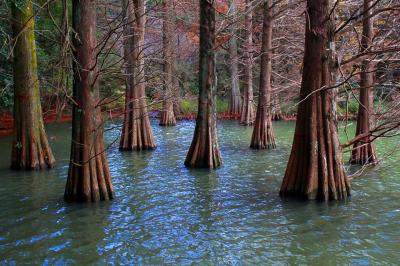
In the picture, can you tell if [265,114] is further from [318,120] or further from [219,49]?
[219,49]

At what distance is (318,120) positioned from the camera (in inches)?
315

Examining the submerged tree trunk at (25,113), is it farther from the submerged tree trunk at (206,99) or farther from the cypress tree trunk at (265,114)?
the cypress tree trunk at (265,114)

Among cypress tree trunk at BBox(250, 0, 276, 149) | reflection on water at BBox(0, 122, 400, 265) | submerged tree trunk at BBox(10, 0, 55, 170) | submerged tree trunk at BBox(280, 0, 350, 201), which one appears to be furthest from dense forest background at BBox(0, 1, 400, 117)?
reflection on water at BBox(0, 122, 400, 265)

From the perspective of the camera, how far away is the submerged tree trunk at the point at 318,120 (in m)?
7.95

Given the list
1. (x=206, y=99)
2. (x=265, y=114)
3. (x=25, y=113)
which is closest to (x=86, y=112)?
(x=25, y=113)

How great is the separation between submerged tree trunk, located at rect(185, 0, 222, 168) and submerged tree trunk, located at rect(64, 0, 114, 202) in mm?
4021

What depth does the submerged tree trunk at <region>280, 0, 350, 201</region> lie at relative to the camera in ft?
26.1

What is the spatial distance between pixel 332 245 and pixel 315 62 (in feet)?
11.0

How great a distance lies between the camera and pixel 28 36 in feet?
38.2

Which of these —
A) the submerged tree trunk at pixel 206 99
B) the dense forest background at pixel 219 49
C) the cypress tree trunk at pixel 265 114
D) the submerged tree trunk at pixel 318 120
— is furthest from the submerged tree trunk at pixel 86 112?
the cypress tree trunk at pixel 265 114

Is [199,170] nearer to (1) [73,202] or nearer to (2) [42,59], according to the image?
(1) [73,202]

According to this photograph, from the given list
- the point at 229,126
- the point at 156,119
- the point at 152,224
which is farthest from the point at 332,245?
the point at 156,119

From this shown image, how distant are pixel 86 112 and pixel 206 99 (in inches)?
175

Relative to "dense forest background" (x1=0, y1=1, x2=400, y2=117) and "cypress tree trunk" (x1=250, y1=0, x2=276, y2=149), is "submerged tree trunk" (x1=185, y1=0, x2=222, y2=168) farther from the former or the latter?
"cypress tree trunk" (x1=250, y1=0, x2=276, y2=149)
